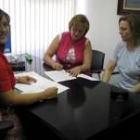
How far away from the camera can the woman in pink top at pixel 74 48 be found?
2293 mm

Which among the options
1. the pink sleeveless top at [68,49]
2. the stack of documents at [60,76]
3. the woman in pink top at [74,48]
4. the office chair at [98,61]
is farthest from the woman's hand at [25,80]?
the office chair at [98,61]

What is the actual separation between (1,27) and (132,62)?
1.17 metres

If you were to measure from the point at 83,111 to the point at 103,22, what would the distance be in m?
2.28

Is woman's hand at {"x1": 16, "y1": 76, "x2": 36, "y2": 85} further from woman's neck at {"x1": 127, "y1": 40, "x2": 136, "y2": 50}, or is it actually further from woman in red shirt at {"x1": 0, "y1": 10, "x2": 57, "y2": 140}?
woman's neck at {"x1": 127, "y1": 40, "x2": 136, "y2": 50}

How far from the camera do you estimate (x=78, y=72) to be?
2004 mm

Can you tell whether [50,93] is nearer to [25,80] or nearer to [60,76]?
[25,80]

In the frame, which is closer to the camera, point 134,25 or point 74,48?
point 134,25

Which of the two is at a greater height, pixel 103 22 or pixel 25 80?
pixel 103 22

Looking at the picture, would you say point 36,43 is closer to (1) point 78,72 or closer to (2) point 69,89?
(1) point 78,72

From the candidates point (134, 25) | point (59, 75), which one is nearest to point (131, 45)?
point (134, 25)

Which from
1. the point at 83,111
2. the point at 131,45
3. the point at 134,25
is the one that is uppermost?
the point at 134,25

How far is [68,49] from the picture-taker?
2.40 metres

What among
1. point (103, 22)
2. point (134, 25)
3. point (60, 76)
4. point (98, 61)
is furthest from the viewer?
point (103, 22)

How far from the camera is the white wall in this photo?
10.5 ft
